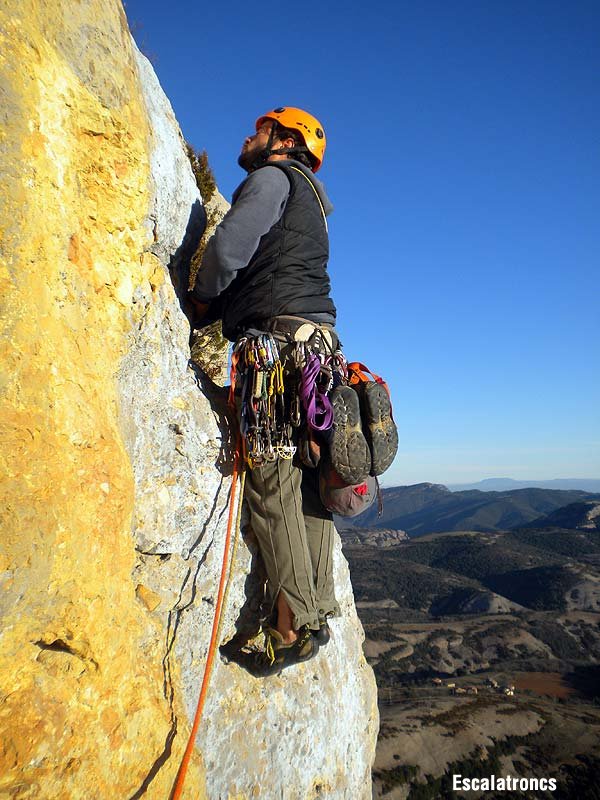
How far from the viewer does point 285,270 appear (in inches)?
159

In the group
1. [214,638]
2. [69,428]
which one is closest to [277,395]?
[69,428]

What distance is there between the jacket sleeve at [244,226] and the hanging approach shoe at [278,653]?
2711mm

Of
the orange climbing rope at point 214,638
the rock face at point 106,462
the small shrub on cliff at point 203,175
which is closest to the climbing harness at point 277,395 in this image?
the orange climbing rope at point 214,638

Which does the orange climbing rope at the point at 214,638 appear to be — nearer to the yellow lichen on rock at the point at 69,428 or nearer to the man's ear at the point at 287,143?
the yellow lichen on rock at the point at 69,428

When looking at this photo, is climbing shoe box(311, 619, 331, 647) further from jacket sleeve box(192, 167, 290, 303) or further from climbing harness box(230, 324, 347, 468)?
jacket sleeve box(192, 167, 290, 303)

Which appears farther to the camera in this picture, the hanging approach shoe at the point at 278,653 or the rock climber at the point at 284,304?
the hanging approach shoe at the point at 278,653

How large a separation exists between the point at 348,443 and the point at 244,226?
5.55 ft

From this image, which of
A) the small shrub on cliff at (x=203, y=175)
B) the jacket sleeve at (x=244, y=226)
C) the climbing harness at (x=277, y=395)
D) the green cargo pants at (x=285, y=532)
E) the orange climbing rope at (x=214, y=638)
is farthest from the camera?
the small shrub on cliff at (x=203, y=175)

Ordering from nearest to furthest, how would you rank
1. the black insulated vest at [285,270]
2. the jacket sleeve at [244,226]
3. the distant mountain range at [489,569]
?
the jacket sleeve at [244,226], the black insulated vest at [285,270], the distant mountain range at [489,569]

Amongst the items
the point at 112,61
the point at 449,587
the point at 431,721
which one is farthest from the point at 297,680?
the point at 449,587

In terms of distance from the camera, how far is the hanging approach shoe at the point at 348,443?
360 centimetres

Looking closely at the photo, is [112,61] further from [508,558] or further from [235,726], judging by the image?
[508,558]

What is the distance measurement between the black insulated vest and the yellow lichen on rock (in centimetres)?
99

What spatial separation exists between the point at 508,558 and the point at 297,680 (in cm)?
15163
